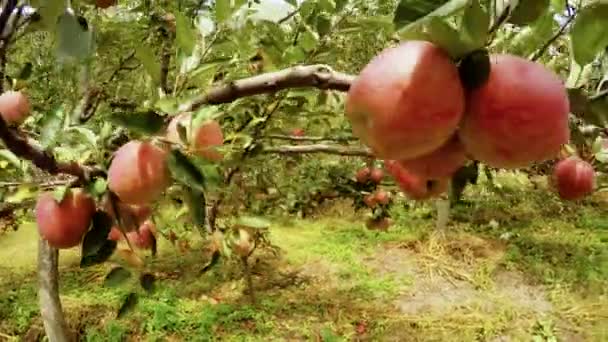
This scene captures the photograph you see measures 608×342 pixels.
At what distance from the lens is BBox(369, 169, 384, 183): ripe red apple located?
2.43 metres

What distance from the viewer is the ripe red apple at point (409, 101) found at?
388mm

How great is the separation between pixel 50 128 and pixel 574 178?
0.88 m

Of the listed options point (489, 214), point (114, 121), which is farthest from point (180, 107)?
point (489, 214)

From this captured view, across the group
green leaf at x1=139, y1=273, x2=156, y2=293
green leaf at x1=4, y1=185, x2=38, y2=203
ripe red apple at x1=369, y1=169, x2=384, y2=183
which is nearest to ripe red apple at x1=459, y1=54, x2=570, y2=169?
green leaf at x1=4, y1=185, x2=38, y2=203

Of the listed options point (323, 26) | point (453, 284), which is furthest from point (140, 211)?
point (453, 284)

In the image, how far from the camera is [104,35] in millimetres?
1521

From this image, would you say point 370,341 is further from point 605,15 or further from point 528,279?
point 605,15

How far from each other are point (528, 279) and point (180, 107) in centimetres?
398

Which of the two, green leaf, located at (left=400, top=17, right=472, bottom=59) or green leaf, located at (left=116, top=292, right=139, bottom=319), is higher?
green leaf, located at (left=400, top=17, right=472, bottom=59)

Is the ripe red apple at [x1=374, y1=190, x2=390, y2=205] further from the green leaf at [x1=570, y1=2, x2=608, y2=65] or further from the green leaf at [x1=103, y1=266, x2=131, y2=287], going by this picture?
the green leaf at [x1=570, y1=2, x2=608, y2=65]

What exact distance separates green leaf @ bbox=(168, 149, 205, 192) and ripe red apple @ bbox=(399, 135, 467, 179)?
206mm

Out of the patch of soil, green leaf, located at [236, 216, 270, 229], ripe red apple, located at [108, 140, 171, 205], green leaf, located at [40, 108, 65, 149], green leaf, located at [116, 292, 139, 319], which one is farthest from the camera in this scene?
the patch of soil

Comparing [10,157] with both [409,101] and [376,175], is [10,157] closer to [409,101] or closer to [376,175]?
[409,101]

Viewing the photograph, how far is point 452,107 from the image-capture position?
392 mm
